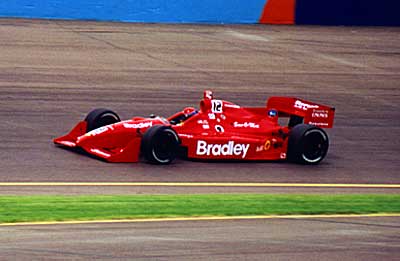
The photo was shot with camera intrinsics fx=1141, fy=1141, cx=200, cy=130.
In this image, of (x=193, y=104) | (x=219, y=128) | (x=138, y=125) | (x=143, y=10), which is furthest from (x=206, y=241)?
(x=143, y=10)

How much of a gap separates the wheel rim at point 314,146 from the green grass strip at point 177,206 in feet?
8.46

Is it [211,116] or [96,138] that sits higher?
[211,116]

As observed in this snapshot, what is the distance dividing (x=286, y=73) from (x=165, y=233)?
54.7 ft

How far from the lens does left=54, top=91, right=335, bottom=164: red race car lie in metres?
16.4

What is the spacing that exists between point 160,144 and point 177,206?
327 cm

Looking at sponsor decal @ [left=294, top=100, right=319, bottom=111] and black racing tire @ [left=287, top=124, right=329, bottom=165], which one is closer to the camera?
black racing tire @ [left=287, top=124, right=329, bottom=165]

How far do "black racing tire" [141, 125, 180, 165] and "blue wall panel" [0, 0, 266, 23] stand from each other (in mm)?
20299

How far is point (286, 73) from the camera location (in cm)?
2780

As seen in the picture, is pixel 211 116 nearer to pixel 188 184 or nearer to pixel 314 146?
pixel 314 146

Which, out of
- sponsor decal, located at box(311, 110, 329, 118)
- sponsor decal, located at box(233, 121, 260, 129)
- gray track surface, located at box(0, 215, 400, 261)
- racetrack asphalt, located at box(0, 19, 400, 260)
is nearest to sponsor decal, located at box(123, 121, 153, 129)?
racetrack asphalt, located at box(0, 19, 400, 260)

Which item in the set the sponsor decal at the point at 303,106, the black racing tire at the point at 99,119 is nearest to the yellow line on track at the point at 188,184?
the sponsor decal at the point at 303,106

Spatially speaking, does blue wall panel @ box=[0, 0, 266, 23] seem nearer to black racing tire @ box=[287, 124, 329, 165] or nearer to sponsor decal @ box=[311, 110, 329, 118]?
sponsor decal @ box=[311, 110, 329, 118]

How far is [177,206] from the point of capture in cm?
1316

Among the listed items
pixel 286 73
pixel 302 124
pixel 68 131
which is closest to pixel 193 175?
pixel 302 124
